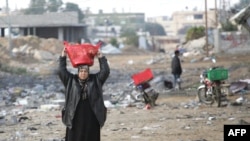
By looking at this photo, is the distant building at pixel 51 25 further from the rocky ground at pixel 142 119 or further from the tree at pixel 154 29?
the tree at pixel 154 29

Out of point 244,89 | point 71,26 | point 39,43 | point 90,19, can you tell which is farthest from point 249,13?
point 90,19

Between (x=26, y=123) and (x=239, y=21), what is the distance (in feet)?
21.3

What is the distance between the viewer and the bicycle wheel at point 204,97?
18.1m

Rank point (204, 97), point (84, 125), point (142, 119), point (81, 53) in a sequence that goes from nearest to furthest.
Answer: point (84, 125)
point (81, 53)
point (142, 119)
point (204, 97)

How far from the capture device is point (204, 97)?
18.6 metres

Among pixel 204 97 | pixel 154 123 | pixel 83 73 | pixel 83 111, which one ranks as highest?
Result: pixel 83 73

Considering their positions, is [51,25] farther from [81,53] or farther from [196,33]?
[81,53]

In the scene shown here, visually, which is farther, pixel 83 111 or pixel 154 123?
pixel 154 123

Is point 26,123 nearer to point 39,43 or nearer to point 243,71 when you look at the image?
point 243,71

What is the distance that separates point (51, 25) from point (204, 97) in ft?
185

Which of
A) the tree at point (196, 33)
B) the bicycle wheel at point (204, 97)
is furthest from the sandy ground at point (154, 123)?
the tree at point (196, 33)

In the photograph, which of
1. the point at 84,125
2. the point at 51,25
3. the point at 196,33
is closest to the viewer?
the point at 84,125

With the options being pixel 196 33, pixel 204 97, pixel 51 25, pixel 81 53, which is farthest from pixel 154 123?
pixel 51 25

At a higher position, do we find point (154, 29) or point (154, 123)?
point (154, 123)
